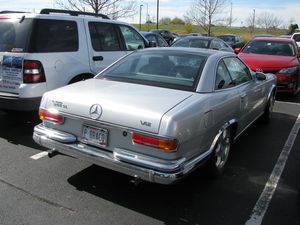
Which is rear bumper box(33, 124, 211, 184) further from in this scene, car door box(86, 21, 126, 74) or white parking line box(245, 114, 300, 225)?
car door box(86, 21, 126, 74)

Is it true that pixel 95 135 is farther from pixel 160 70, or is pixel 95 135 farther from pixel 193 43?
pixel 193 43

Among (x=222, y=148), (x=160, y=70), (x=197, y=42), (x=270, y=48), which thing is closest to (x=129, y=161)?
(x=160, y=70)

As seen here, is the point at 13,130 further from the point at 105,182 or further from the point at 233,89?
the point at 233,89

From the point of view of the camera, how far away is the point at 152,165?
3.21 metres

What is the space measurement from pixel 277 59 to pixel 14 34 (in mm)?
6971

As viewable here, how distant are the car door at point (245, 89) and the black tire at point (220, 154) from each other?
50 cm

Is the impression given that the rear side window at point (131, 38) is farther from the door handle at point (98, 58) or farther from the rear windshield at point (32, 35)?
→ the rear windshield at point (32, 35)

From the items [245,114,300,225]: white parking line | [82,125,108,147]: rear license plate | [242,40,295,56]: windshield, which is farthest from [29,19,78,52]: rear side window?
[242,40,295,56]: windshield

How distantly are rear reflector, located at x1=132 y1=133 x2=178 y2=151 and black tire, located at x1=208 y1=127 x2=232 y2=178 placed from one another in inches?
41.9

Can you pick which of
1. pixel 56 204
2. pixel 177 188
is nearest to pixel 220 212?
pixel 177 188

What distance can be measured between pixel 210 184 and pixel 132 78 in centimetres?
159

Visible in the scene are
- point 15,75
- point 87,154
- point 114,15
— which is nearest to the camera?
point 87,154

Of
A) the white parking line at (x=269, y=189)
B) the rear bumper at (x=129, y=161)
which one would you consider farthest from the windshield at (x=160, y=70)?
the white parking line at (x=269, y=189)

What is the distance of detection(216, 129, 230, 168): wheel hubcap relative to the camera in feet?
14.1
